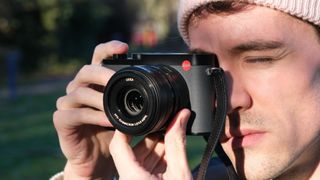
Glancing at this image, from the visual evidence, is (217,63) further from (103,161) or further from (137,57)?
(103,161)

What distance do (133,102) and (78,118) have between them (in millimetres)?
343

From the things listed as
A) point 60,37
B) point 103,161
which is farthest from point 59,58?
point 103,161

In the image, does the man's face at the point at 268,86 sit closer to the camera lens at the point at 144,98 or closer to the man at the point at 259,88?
the man at the point at 259,88

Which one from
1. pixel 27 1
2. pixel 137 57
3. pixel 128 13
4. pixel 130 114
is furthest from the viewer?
pixel 128 13

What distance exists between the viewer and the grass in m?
6.22

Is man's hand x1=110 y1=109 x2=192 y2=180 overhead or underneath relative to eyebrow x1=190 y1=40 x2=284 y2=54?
underneath

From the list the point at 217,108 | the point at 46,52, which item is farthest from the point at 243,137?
the point at 46,52

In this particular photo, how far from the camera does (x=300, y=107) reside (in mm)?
1946

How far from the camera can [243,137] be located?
1986mm

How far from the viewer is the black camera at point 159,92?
1.83 m

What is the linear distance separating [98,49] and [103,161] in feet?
1.53

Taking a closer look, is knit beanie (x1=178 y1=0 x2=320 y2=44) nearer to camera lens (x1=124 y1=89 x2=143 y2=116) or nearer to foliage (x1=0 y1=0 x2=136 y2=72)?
camera lens (x1=124 y1=89 x2=143 y2=116)

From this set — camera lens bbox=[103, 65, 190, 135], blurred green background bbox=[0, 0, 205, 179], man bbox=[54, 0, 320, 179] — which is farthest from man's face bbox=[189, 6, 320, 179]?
blurred green background bbox=[0, 0, 205, 179]

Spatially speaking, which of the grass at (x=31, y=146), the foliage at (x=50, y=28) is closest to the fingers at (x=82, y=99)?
the grass at (x=31, y=146)
